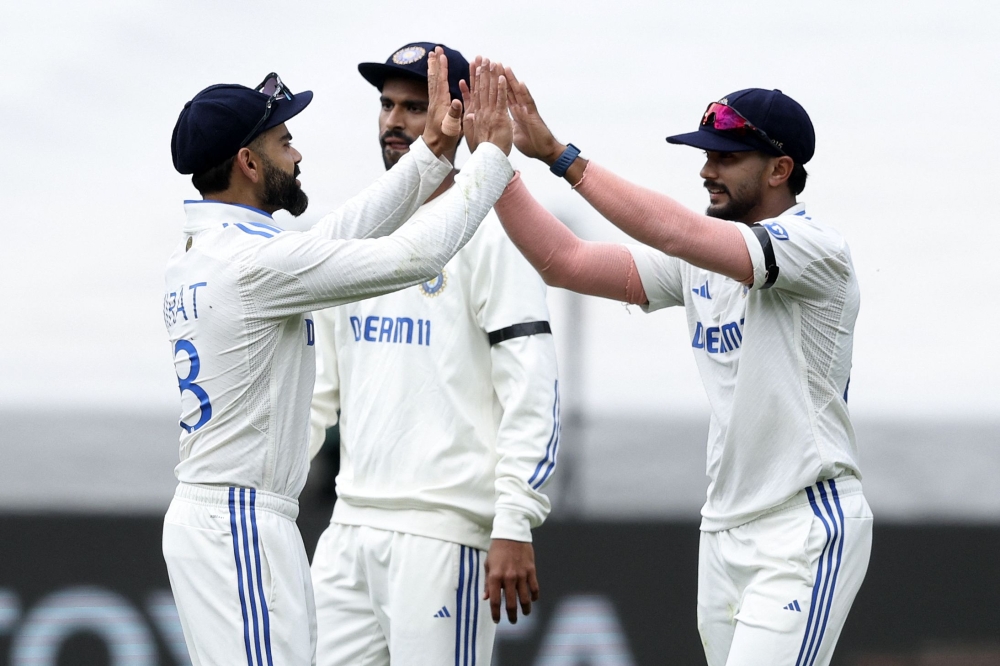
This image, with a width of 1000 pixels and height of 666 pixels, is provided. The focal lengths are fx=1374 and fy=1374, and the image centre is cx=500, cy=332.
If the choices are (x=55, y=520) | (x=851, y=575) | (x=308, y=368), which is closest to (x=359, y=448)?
(x=308, y=368)

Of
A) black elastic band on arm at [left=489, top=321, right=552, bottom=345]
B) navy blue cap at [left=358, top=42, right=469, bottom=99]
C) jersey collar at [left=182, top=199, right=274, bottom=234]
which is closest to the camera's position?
jersey collar at [left=182, top=199, right=274, bottom=234]

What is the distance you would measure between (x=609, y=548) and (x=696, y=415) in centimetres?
63

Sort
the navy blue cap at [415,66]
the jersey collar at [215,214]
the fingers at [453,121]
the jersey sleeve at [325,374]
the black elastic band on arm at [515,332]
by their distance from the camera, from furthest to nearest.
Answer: the jersey sleeve at [325,374], the navy blue cap at [415,66], the black elastic band on arm at [515,332], the fingers at [453,121], the jersey collar at [215,214]

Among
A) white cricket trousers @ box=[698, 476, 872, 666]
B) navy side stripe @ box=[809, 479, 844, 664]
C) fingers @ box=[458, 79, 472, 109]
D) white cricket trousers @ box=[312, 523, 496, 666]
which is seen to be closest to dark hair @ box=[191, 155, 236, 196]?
fingers @ box=[458, 79, 472, 109]

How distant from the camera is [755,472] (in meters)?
3.52

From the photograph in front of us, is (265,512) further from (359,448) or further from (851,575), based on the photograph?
(851,575)

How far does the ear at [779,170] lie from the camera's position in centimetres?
371

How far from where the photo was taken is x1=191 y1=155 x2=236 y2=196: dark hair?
337 cm

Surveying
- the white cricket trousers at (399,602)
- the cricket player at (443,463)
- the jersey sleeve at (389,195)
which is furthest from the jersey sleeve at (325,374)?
the jersey sleeve at (389,195)

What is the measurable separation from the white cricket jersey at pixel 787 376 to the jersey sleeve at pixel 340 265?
0.78 meters

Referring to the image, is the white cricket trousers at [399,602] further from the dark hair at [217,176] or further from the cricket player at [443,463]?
the dark hair at [217,176]

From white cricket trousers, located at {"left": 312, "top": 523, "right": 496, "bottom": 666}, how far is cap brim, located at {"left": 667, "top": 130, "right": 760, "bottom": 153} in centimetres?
127

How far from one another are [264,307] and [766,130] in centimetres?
144

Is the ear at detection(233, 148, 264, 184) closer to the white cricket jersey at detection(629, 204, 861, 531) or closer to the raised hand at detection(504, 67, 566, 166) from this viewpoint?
the raised hand at detection(504, 67, 566, 166)
